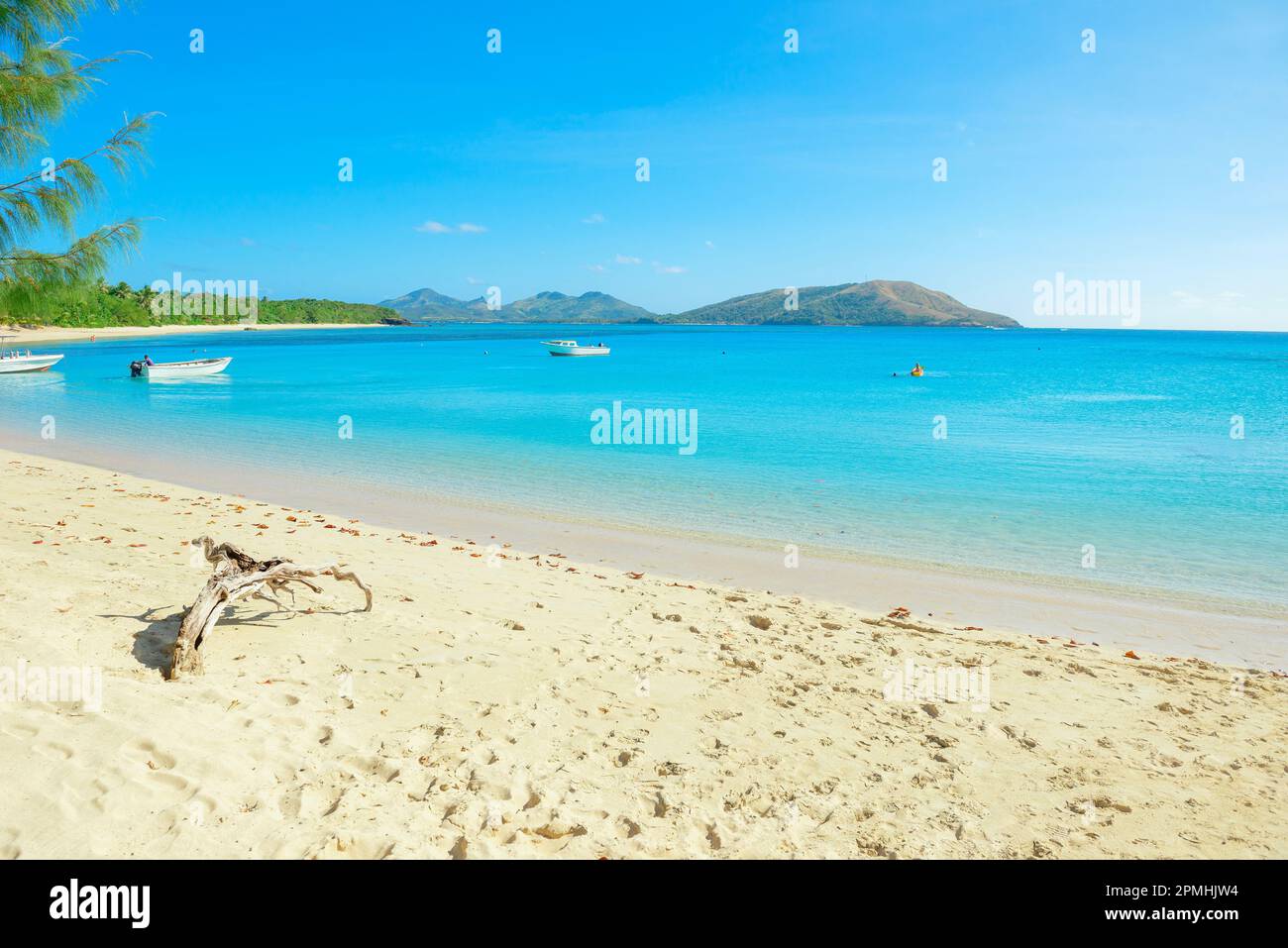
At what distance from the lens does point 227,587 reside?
6633 millimetres

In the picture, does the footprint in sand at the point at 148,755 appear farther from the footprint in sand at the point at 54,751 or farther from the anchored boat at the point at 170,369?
the anchored boat at the point at 170,369

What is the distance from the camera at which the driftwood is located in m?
6.08

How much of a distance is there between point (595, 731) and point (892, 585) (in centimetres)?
675

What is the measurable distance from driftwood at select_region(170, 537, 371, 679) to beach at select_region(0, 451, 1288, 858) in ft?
0.84

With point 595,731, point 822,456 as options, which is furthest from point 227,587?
point 822,456

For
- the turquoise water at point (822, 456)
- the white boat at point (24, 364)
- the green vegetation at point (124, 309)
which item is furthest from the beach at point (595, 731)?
the white boat at point (24, 364)

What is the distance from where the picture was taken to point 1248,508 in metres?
17.0

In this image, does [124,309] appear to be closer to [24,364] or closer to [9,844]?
[24,364]

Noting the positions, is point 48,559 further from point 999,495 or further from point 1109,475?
point 1109,475

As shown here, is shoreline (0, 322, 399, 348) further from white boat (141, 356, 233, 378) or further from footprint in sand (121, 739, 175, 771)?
footprint in sand (121, 739, 175, 771)

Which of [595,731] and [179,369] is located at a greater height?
[179,369]

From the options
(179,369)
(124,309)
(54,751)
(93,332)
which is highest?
(124,309)

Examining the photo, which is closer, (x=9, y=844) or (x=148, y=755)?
(x=9, y=844)

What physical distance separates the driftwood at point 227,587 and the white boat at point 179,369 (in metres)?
51.1
